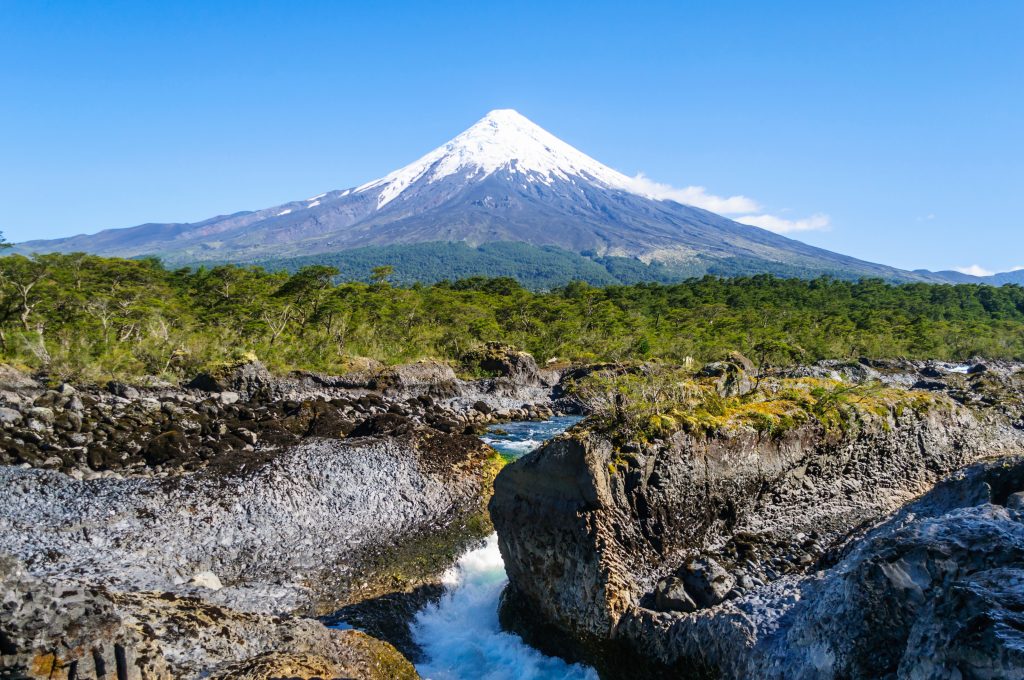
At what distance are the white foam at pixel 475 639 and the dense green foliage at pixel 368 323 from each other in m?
18.8

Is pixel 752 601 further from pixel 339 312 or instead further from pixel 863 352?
pixel 863 352

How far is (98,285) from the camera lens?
1211 inches

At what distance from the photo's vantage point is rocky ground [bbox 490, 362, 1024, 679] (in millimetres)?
4617

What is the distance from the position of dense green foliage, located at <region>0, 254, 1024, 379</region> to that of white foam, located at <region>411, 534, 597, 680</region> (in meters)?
18.8

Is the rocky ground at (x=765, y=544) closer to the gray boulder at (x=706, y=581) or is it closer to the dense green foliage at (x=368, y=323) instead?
the gray boulder at (x=706, y=581)

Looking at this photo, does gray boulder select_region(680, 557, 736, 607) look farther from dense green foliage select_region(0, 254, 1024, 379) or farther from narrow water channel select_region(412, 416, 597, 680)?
dense green foliage select_region(0, 254, 1024, 379)

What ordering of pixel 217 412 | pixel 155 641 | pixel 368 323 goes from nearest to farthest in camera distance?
pixel 155 641 → pixel 217 412 → pixel 368 323

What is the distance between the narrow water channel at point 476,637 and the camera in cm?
820

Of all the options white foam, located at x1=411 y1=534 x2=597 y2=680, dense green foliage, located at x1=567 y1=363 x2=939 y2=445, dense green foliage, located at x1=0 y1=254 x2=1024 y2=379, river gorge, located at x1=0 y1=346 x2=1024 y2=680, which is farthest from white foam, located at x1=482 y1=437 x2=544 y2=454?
dense green foliage, located at x1=0 y1=254 x2=1024 y2=379

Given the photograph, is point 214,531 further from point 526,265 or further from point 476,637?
point 526,265

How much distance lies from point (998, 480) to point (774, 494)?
107 inches

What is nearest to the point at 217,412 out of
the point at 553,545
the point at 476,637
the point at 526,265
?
the point at 476,637

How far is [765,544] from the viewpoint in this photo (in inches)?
322

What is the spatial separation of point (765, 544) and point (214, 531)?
10522 millimetres
